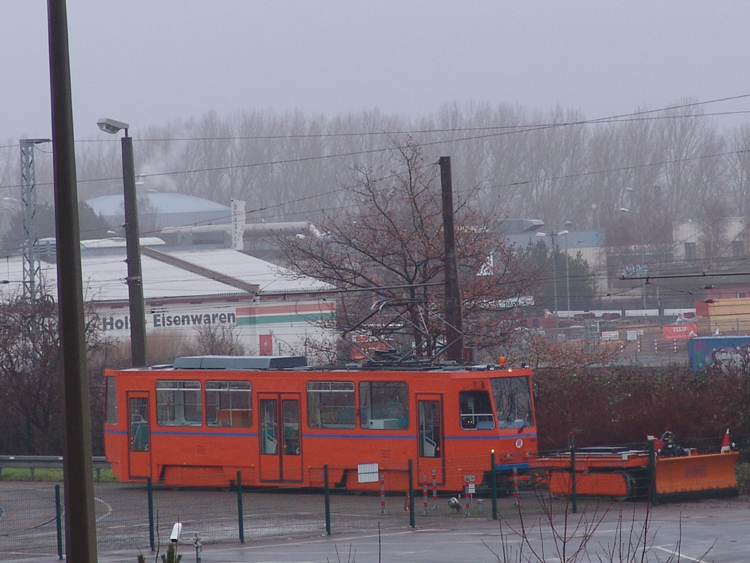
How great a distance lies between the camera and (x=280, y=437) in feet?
71.9

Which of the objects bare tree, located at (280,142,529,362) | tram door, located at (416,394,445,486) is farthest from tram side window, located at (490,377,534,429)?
bare tree, located at (280,142,529,362)

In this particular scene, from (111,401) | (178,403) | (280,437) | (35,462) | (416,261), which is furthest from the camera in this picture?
(416,261)

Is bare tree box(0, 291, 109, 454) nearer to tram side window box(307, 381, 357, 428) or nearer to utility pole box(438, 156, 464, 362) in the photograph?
tram side window box(307, 381, 357, 428)

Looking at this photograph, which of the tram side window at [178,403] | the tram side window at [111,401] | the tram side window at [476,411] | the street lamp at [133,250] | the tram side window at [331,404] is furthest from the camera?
the street lamp at [133,250]

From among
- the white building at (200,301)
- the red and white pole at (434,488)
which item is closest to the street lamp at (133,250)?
the red and white pole at (434,488)

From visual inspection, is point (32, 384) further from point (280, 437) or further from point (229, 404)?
point (280, 437)

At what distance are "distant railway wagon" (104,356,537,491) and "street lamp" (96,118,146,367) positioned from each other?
207 cm

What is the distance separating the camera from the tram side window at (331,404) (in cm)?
2125

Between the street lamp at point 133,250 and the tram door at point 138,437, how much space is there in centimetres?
249

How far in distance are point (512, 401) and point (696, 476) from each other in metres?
3.66

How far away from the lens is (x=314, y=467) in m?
21.5

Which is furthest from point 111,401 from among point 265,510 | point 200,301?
point 200,301

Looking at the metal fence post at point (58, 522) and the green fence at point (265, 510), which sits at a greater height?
the metal fence post at point (58, 522)

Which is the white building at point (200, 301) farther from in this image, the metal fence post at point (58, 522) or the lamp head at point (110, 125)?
the metal fence post at point (58, 522)
